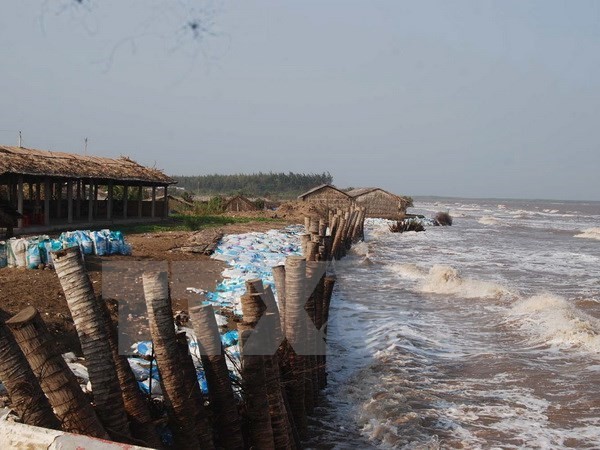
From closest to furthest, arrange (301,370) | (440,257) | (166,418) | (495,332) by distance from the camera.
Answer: (166,418)
(301,370)
(495,332)
(440,257)

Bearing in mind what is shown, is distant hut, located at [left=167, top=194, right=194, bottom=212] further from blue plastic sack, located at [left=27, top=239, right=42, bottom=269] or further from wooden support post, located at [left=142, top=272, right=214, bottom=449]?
wooden support post, located at [left=142, top=272, right=214, bottom=449]

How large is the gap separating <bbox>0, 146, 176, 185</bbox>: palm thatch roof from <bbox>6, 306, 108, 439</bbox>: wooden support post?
47.5 feet

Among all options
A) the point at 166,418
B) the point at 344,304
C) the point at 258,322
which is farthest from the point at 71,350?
the point at 344,304

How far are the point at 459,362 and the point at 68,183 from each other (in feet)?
53.5

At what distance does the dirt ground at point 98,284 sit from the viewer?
734cm

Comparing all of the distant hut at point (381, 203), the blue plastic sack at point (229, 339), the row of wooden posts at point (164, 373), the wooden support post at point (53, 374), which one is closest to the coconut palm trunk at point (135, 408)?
the row of wooden posts at point (164, 373)

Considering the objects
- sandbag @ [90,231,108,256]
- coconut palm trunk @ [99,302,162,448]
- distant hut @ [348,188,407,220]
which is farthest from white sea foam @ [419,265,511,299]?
distant hut @ [348,188,407,220]

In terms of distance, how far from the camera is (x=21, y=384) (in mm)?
3070

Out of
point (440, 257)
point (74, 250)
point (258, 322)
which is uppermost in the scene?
point (74, 250)

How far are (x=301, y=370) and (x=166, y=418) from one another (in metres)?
1.53

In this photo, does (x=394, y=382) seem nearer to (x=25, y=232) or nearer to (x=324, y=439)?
(x=324, y=439)

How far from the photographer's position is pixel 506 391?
720 centimetres

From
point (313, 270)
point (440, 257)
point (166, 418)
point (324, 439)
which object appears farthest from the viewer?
point (440, 257)

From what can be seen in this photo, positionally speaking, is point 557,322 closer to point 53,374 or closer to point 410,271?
point 410,271
